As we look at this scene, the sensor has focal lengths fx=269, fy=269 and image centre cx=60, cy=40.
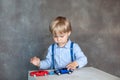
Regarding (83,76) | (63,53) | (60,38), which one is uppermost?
(60,38)

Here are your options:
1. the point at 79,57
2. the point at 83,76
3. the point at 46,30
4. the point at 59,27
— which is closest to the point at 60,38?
the point at 59,27

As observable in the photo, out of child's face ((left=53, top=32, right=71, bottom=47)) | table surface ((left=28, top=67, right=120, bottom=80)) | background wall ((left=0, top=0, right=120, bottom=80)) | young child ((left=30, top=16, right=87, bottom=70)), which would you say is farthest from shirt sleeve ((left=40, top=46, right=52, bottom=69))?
background wall ((left=0, top=0, right=120, bottom=80))

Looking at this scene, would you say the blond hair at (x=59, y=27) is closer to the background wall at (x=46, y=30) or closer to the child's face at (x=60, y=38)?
the child's face at (x=60, y=38)

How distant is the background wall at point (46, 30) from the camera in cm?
255

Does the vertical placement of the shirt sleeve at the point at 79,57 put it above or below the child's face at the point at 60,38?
below

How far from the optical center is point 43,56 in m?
2.64

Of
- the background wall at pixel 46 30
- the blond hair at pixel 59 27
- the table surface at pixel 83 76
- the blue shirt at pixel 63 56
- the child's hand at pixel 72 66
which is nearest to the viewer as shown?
the table surface at pixel 83 76

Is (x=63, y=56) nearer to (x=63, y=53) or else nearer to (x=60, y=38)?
(x=63, y=53)

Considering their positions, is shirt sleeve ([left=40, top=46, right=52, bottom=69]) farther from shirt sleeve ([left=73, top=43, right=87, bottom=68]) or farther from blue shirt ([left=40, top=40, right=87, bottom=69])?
shirt sleeve ([left=73, top=43, right=87, bottom=68])

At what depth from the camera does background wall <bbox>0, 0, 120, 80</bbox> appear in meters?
2.55

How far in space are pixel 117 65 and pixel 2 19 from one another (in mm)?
1287

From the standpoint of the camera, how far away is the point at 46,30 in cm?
261

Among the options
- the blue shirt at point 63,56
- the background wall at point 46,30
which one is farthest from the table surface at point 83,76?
the background wall at point 46,30

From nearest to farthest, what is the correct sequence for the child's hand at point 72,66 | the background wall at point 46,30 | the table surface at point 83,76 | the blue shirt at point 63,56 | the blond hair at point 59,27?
the table surface at point 83,76, the child's hand at point 72,66, the blond hair at point 59,27, the blue shirt at point 63,56, the background wall at point 46,30
